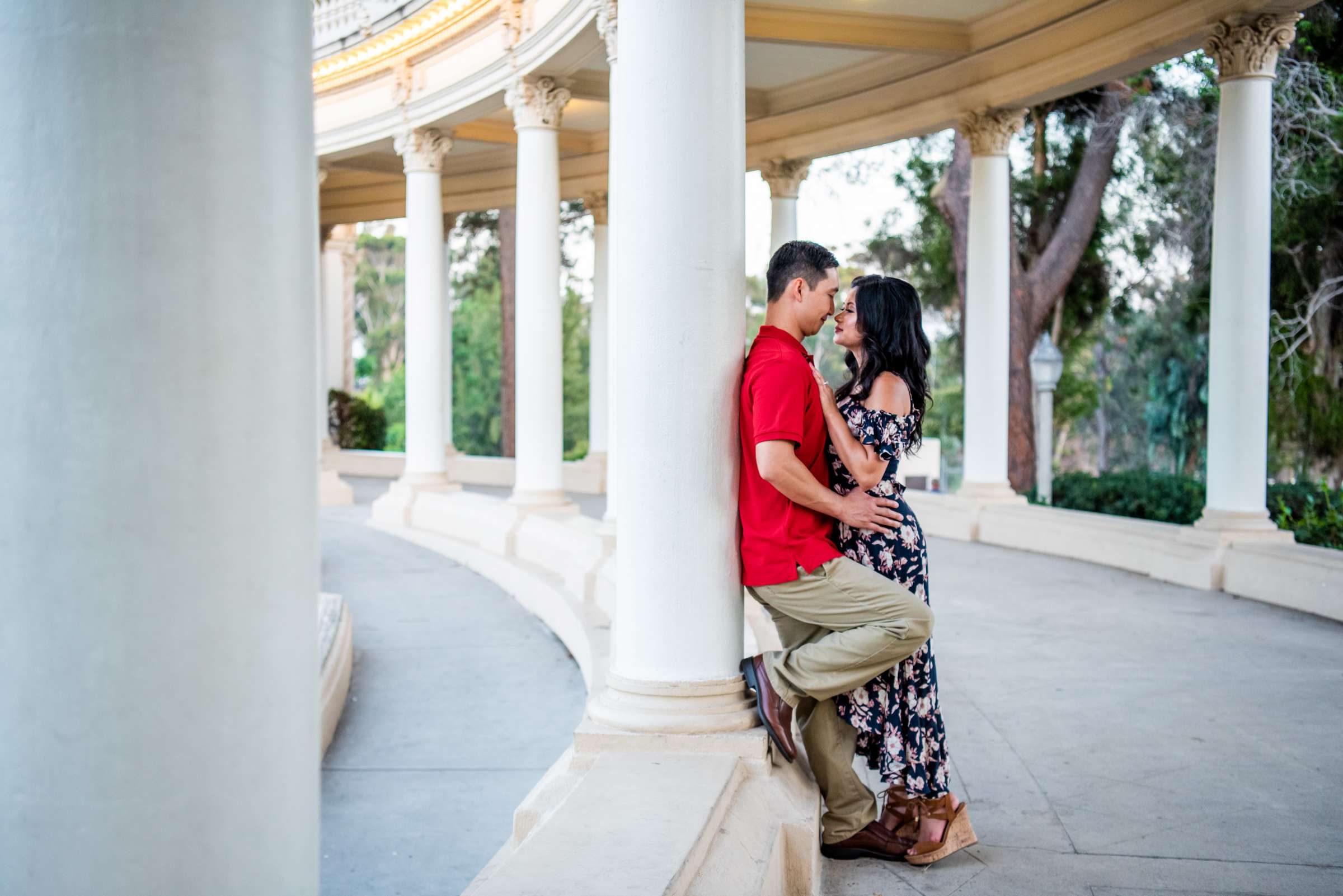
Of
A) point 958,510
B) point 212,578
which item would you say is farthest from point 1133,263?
point 212,578

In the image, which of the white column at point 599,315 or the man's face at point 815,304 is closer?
the man's face at point 815,304

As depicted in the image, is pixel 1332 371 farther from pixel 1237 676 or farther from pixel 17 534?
pixel 17 534

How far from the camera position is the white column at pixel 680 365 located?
9148 mm

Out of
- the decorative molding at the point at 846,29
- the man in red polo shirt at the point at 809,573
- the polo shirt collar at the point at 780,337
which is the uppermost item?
the decorative molding at the point at 846,29

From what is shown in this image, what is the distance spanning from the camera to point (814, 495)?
346 inches

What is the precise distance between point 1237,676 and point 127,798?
14.5 meters

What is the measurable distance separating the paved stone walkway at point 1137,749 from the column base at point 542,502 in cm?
1073

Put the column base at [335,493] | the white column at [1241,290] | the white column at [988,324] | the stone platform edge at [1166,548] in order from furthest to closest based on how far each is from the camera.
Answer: the column base at [335,493] < the white column at [988,324] < the white column at [1241,290] < the stone platform edge at [1166,548]

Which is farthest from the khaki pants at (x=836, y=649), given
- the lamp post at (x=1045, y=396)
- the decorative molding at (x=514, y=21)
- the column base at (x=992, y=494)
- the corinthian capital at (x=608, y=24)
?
the lamp post at (x=1045, y=396)

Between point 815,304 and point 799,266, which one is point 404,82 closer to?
point 799,266

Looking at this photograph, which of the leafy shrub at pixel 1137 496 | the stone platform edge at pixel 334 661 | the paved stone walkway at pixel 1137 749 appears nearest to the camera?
the paved stone walkway at pixel 1137 749

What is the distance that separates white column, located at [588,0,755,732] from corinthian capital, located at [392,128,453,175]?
26732mm

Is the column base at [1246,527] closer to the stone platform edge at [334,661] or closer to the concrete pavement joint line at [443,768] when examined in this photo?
the concrete pavement joint line at [443,768]

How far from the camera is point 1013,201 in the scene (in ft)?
158
